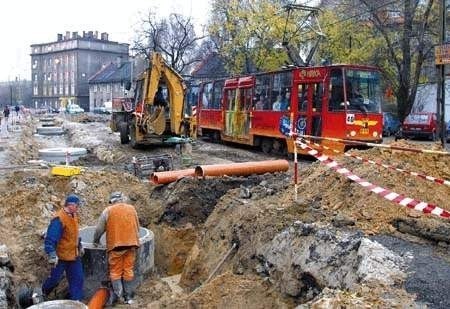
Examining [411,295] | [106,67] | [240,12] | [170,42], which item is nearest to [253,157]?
[411,295]

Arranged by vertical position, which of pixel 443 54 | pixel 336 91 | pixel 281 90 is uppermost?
pixel 443 54

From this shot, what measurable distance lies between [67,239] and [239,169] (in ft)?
17.2

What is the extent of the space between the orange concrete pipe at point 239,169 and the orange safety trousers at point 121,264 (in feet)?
13.4

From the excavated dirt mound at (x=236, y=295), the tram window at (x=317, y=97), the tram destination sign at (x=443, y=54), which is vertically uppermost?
the tram destination sign at (x=443, y=54)

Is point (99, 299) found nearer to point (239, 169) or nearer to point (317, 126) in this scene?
point (239, 169)

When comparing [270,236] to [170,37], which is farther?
[170,37]

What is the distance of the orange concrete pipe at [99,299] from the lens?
24.9 feet

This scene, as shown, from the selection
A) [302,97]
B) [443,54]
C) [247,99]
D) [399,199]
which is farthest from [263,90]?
[399,199]

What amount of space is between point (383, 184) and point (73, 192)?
6687 mm

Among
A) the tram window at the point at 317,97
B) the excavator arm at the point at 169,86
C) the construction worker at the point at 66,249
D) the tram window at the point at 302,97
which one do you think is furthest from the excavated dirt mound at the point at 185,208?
the excavator arm at the point at 169,86

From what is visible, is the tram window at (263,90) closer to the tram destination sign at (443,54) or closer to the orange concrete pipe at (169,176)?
the tram destination sign at (443,54)

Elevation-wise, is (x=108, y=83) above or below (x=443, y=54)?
above

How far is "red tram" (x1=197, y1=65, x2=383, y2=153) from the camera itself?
16.8 m

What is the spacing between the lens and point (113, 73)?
98625 millimetres
